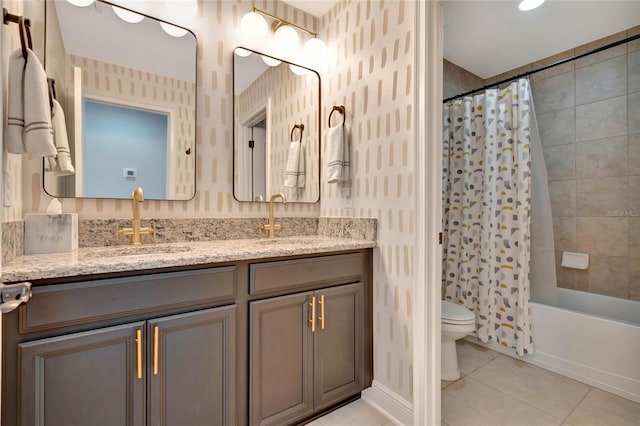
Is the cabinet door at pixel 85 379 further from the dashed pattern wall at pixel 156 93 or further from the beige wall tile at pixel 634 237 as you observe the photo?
the beige wall tile at pixel 634 237

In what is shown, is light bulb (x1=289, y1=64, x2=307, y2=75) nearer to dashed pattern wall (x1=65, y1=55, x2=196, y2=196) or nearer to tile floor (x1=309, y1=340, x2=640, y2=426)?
dashed pattern wall (x1=65, y1=55, x2=196, y2=196)

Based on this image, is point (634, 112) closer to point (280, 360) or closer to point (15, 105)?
point (280, 360)

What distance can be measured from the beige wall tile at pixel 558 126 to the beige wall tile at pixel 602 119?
4 cm

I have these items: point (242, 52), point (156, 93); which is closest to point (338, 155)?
point (242, 52)

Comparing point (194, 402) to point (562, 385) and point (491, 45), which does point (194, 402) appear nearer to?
point (562, 385)

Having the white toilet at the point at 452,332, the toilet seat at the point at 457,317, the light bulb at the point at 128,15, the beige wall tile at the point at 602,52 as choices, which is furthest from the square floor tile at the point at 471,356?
the light bulb at the point at 128,15

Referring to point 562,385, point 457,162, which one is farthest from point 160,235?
point 562,385

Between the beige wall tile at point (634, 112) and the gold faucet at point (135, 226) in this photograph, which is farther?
the beige wall tile at point (634, 112)

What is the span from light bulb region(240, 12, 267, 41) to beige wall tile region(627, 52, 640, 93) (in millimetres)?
2691

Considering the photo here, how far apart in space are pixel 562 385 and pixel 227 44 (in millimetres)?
2893

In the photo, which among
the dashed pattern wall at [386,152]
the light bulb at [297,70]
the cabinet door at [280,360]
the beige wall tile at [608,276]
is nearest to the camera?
the cabinet door at [280,360]

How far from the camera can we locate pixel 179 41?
5.61ft

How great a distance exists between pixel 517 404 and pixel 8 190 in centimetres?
253

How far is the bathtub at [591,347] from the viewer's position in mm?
1757
